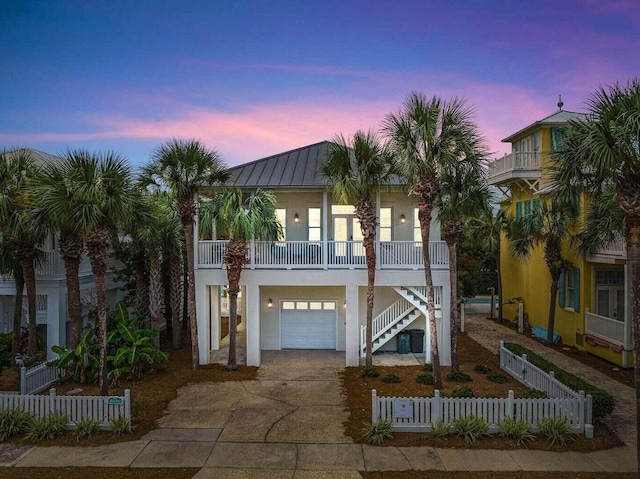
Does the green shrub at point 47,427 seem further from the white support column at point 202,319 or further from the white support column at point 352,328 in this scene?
the white support column at point 352,328

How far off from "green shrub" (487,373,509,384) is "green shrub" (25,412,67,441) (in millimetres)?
11746

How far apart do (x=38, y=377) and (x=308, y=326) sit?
954 centimetres

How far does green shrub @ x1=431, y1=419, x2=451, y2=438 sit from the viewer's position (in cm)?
897

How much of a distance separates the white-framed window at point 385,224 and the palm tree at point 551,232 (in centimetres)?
624

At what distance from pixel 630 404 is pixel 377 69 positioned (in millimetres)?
15626

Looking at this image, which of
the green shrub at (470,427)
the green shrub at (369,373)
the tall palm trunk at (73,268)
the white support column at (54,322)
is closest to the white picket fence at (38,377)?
the tall palm trunk at (73,268)

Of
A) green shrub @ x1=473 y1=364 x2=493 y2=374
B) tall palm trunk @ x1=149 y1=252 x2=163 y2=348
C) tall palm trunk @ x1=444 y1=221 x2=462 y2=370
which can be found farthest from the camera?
tall palm trunk @ x1=149 y1=252 x2=163 y2=348

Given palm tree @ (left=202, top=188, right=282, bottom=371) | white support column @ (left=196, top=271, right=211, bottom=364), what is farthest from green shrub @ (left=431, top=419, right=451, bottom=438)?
white support column @ (left=196, top=271, right=211, bottom=364)

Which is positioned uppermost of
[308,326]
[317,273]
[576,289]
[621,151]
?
[621,151]

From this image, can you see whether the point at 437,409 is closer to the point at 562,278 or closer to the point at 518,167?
the point at 562,278

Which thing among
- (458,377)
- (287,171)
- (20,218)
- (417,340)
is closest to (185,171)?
(287,171)

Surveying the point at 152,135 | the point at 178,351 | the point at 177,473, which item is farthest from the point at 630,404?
the point at 152,135

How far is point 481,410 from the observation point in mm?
9172

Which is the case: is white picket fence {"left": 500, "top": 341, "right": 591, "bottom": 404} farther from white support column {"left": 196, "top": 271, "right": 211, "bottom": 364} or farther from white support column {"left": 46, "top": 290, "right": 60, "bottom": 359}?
white support column {"left": 46, "top": 290, "right": 60, "bottom": 359}
